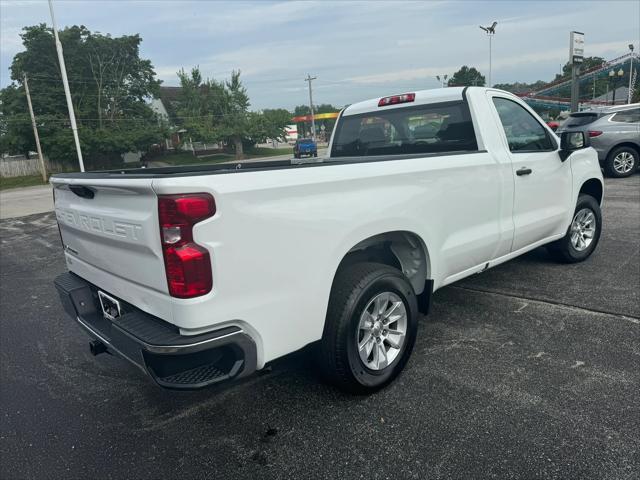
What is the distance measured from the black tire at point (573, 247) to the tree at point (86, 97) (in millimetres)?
41585

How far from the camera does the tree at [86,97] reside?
3956cm

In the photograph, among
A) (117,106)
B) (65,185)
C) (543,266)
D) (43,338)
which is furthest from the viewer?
(117,106)

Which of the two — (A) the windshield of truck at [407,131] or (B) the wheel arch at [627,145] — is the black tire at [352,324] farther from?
(B) the wheel arch at [627,145]

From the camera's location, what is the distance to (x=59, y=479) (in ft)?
7.90

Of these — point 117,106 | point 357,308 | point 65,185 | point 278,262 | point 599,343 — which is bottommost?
point 599,343

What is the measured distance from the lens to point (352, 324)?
8.86ft

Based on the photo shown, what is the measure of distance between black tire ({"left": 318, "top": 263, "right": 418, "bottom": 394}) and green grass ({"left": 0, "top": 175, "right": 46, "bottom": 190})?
37.7 meters

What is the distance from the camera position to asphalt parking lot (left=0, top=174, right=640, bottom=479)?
7.88ft

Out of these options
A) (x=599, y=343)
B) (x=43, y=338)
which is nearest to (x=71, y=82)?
(x=43, y=338)

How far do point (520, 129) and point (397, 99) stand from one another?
114 cm

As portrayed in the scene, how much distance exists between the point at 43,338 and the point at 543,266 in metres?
5.24

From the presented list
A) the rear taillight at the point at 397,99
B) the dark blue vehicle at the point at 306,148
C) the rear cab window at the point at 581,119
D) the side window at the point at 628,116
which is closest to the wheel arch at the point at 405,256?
the rear taillight at the point at 397,99

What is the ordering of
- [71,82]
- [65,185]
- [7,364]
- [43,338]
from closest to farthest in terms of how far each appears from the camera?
[65,185], [7,364], [43,338], [71,82]

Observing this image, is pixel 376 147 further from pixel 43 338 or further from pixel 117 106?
pixel 117 106
